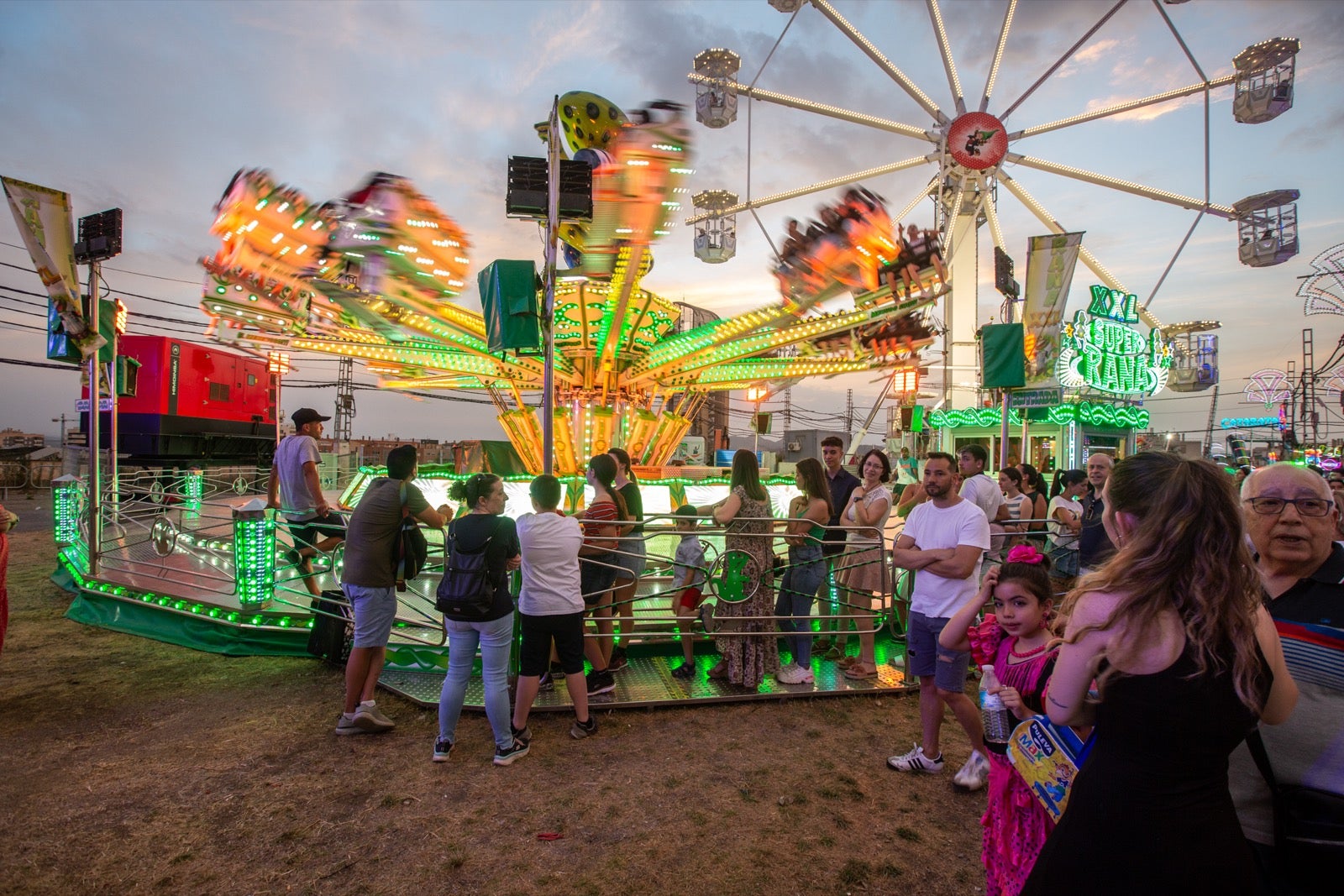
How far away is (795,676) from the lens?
4.96 m

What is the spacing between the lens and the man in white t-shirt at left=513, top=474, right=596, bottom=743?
3.82m

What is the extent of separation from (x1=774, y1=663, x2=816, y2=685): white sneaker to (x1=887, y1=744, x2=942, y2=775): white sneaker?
1.22 meters

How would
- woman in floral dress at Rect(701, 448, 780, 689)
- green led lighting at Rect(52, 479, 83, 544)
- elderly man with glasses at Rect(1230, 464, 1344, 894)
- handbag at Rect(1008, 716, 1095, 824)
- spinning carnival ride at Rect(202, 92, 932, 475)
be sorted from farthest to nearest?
1. green led lighting at Rect(52, 479, 83, 544)
2. spinning carnival ride at Rect(202, 92, 932, 475)
3. woman in floral dress at Rect(701, 448, 780, 689)
4. handbag at Rect(1008, 716, 1095, 824)
5. elderly man with glasses at Rect(1230, 464, 1344, 894)

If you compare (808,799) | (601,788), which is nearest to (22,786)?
(601,788)

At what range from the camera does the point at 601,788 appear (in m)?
3.50

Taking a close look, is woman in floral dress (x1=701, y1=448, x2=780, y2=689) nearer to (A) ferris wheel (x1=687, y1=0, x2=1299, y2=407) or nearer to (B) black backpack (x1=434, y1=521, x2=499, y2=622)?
(B) black backpack (x1=434, y1=521, x2=499, y2=622)

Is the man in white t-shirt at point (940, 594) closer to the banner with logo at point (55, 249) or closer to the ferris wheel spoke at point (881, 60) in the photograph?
the banner with logo at point (55, 249)

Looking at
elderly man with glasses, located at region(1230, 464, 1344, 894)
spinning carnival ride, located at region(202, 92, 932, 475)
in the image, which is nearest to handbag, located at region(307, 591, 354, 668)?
spinning carnival ride, located at region(202, 92, 932, 475)

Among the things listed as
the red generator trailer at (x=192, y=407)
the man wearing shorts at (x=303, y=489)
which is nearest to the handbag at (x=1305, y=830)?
the man wearing shorts at (x=303, y=489)

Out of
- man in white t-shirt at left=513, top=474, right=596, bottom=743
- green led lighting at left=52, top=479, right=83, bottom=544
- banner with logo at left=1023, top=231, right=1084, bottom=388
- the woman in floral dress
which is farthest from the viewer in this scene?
banner with logo at left=1023, top=231, right=1084, bottom=388

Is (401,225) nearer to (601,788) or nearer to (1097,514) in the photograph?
(601,788)

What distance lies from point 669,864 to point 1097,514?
424 cm

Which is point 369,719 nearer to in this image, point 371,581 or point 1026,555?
point 371,581

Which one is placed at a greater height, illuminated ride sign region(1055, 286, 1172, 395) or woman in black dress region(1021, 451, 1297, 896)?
illuminated ride sign region(1055, 286, 1172, 395)
